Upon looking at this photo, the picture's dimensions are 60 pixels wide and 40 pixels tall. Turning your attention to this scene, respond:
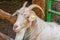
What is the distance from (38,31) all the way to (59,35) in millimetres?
335

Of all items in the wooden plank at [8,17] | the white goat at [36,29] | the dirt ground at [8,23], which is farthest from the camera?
the dirt ground at [8,23]

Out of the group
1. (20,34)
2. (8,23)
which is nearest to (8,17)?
(20,34)

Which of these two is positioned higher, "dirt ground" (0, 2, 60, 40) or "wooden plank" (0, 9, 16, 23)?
"wooden plank" (0, 9, 16, 23)

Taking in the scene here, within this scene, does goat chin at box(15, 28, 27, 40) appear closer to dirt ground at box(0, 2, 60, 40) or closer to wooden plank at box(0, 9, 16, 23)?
wooden plank at box(0, 9, 16, 23)

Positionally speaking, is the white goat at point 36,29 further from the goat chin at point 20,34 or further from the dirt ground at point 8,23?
the dirt ground at point 8,23

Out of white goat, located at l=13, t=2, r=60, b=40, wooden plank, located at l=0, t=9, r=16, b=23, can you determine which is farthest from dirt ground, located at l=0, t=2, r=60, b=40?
white goat, located at l=13, t=2, r=60, b=40

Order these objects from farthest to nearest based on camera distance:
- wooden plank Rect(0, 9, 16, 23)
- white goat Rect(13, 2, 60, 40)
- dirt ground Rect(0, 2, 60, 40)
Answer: dirt ground Rect(0, 2, 60, 40) < wooden plank Rect(0, 9, 16, 23) < white goat Rect(13, 2, 60, 40)

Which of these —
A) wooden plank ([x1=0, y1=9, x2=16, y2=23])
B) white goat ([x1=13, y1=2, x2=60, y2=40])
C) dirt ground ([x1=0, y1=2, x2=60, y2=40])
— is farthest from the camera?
dirt ground ([x1=0, y1=2, x2=60, y2=40])

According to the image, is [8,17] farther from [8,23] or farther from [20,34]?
[8,23]

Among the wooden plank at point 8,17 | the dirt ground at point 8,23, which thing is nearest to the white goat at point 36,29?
the wooden plank at point 8,17

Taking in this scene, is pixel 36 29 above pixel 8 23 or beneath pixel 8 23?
above

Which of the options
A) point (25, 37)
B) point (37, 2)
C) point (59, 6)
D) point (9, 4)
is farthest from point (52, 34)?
point (9, 4)

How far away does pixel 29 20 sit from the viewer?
11.7 ft

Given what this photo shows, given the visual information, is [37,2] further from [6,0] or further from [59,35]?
[6,0]
